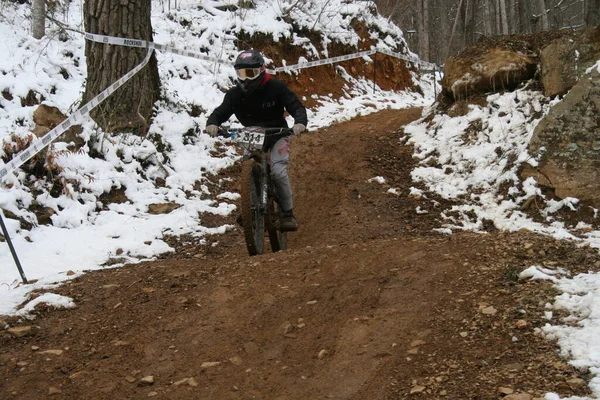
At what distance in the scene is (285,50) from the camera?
14164mm

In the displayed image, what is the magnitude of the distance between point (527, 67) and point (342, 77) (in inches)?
270

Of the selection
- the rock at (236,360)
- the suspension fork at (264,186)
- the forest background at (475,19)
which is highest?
the forest background at (475,19)

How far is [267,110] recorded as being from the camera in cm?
634

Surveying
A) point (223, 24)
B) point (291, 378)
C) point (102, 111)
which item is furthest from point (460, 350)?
point (223, 24)

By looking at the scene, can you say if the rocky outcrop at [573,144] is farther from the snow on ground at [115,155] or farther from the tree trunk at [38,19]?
the tree trunk at [38,19]

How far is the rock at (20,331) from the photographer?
4.27m

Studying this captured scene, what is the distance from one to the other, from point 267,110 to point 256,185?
87 centimetres

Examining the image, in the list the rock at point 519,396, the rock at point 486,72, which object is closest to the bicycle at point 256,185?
the rock at point 519,396

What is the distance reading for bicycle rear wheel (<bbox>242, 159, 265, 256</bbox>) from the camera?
18.9ft

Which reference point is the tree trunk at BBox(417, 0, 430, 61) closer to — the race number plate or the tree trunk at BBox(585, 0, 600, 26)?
the tree trunk at BBox(585, 0, 600, 26)

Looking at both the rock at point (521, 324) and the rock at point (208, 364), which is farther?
the rock at point (208, 364)

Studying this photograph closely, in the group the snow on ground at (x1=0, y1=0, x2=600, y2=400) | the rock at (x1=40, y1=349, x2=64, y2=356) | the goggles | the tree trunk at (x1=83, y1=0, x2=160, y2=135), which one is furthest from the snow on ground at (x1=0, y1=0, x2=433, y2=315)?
the goggles

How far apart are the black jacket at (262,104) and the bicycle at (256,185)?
236 millimetres

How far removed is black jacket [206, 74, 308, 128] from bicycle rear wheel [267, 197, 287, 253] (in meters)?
0.92
